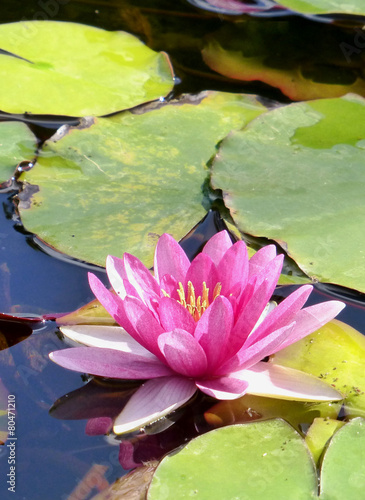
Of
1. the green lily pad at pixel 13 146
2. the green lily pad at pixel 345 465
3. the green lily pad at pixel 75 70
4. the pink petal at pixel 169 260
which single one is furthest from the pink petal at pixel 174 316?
the green lily pad at pixel 75 70

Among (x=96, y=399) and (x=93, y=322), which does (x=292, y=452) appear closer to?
(x=96, y=399)

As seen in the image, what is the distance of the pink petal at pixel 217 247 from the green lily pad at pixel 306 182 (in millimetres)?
301

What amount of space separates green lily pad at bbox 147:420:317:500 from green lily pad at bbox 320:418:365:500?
0.12 feet

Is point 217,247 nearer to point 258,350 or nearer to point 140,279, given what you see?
point 140,279

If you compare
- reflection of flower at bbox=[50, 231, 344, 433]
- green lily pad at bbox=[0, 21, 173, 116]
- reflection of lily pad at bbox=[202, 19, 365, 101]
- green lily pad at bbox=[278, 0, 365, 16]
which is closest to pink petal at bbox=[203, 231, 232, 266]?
reflection of flower at bbox=[50, 231, 344, 433]

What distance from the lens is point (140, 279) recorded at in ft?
5.41

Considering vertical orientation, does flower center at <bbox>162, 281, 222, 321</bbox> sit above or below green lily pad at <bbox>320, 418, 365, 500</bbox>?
above

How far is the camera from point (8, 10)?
354 centimetres

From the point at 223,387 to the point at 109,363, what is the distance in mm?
330

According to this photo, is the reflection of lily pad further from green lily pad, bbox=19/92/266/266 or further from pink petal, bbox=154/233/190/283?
pink petal, bbox=154/233/190/283

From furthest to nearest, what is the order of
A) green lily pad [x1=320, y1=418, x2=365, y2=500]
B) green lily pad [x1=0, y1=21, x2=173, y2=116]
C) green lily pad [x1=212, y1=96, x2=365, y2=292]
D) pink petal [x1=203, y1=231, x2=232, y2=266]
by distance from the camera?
1. green lily pad [x1=0, y1=21, x2=173, y2=116]
2. green lily pad [x1=212, y1=96, x2=365, y2=292]
3. pink petal [x1=203, y1=231, x2=232, y2=266]
4. green lily pad [x1=320, y1=418, x2=365, y2=500]

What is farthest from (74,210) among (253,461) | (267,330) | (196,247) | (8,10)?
(8,10)

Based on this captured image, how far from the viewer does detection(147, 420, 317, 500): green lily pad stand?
1313 mm

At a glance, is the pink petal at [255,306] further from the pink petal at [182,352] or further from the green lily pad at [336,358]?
the green lily pad at [336,358]
